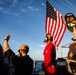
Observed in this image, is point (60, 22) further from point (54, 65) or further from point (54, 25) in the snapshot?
point (54, 65)

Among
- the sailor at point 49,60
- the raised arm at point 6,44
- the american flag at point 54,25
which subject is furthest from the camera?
the american flag at point 54,25

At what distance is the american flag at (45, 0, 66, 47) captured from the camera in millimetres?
11281

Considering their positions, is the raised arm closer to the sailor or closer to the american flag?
the sailor

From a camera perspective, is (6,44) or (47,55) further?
(47,55)

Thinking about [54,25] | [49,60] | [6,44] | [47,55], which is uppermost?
[54,25]

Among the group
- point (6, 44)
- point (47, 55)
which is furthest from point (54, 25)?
point (6, 44)

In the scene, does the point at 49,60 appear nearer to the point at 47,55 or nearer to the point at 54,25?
the point at 47,55

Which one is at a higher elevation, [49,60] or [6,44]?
[6,44]

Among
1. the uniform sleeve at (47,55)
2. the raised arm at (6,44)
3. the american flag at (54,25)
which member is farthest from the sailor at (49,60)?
the american flag at (54,25)

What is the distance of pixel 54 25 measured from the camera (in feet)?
39.3

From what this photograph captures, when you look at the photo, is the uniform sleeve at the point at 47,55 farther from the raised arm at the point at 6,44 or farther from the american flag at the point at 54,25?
the american flag at the point at 54,25

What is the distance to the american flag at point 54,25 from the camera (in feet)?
37.0

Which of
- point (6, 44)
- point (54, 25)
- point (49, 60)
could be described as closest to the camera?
point (6, 44)

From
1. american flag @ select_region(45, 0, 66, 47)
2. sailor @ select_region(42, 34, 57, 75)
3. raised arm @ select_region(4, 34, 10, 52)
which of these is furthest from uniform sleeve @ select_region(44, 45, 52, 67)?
american flag @ select_region(45, 0, 66, 47)
